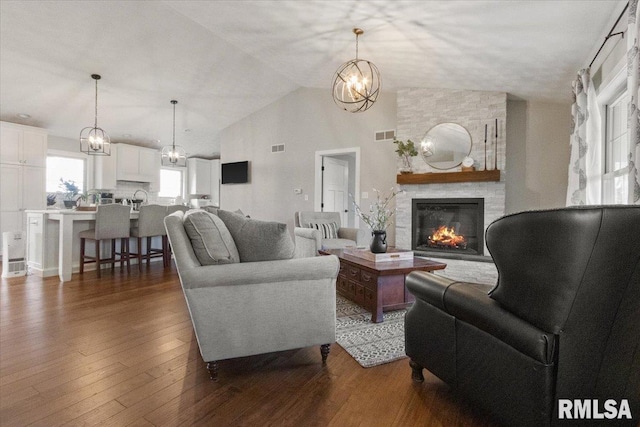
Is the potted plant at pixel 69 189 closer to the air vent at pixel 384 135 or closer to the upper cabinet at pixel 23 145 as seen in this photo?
the upper cabinet at pixel 23 145

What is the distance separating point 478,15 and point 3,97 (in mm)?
6954

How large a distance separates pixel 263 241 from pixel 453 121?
4086 mm

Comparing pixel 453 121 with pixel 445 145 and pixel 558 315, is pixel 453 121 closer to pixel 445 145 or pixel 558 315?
pixel 445 145

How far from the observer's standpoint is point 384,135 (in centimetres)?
558

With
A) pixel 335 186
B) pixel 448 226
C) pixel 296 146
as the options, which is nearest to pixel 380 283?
pixel 448 226

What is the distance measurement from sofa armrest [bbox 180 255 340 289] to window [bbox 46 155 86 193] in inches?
283

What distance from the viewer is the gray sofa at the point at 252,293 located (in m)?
1.73

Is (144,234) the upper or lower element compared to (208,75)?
lower

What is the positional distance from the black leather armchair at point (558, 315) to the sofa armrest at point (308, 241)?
3.02m

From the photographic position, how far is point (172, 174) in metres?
9.49

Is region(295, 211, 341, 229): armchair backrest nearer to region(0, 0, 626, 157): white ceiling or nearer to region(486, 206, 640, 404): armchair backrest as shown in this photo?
region(0, 0, 626, 157): white ceiling

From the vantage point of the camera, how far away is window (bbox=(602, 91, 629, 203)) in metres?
2.71

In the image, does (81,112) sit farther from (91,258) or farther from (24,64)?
(91,258)

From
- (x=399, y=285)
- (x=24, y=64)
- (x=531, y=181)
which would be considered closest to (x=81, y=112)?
(x=24, y=64)
